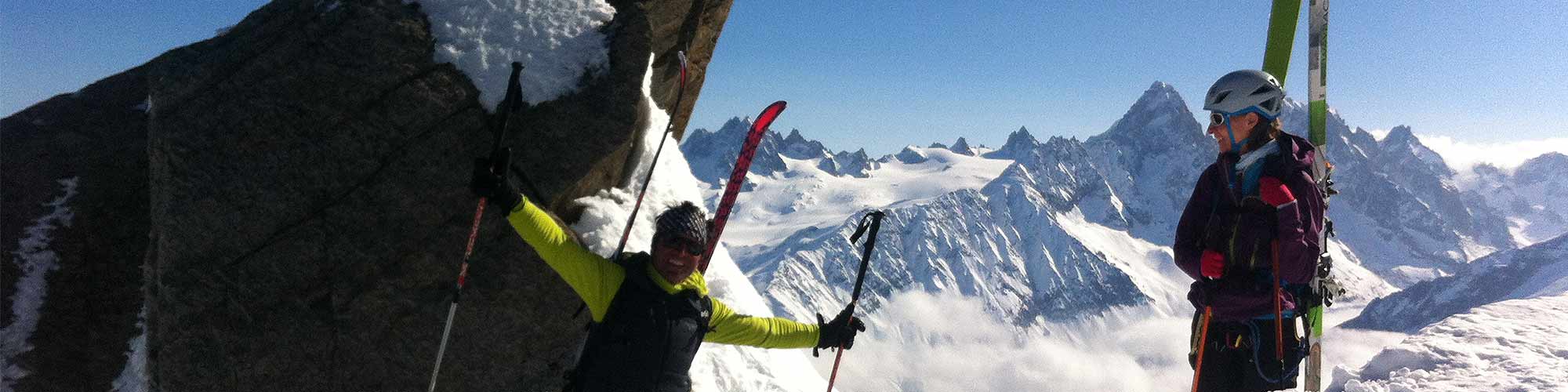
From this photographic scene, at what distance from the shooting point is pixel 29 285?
30.5 ft

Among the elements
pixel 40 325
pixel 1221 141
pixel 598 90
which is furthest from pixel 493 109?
pixel 1221 141

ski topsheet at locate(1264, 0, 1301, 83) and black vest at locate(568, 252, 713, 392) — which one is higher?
ski topsheet at locate(1264, 0, 1301, 83)

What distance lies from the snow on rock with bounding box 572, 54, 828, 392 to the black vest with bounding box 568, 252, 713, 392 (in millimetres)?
3264

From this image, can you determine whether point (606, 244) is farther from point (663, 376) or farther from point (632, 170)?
point (663, 376)

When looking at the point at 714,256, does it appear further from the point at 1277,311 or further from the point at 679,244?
Result: the point at 1277,311

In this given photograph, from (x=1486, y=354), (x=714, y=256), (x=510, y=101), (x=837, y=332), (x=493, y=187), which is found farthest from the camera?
(x=1486, y=354)

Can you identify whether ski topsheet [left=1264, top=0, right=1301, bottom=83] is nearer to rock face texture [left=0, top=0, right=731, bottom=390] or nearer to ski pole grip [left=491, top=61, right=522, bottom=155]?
rock face texture [left=0, top=0, right=731, bottom=390]

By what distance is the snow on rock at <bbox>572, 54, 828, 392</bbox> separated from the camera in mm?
10148

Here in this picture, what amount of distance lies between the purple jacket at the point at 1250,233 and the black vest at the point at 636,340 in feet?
14.5

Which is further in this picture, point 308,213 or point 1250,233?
point 308,213

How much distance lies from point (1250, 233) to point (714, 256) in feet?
29.1

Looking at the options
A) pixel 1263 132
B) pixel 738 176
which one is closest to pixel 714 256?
pixel 738 176

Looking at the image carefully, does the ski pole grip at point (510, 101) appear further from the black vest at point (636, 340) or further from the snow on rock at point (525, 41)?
the snow on rock at point (525, 41)

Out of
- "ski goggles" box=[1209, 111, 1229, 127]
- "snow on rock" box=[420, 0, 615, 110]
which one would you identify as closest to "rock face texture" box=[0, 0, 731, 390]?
"snow on rock" box=[420, 0, 615, 110]
